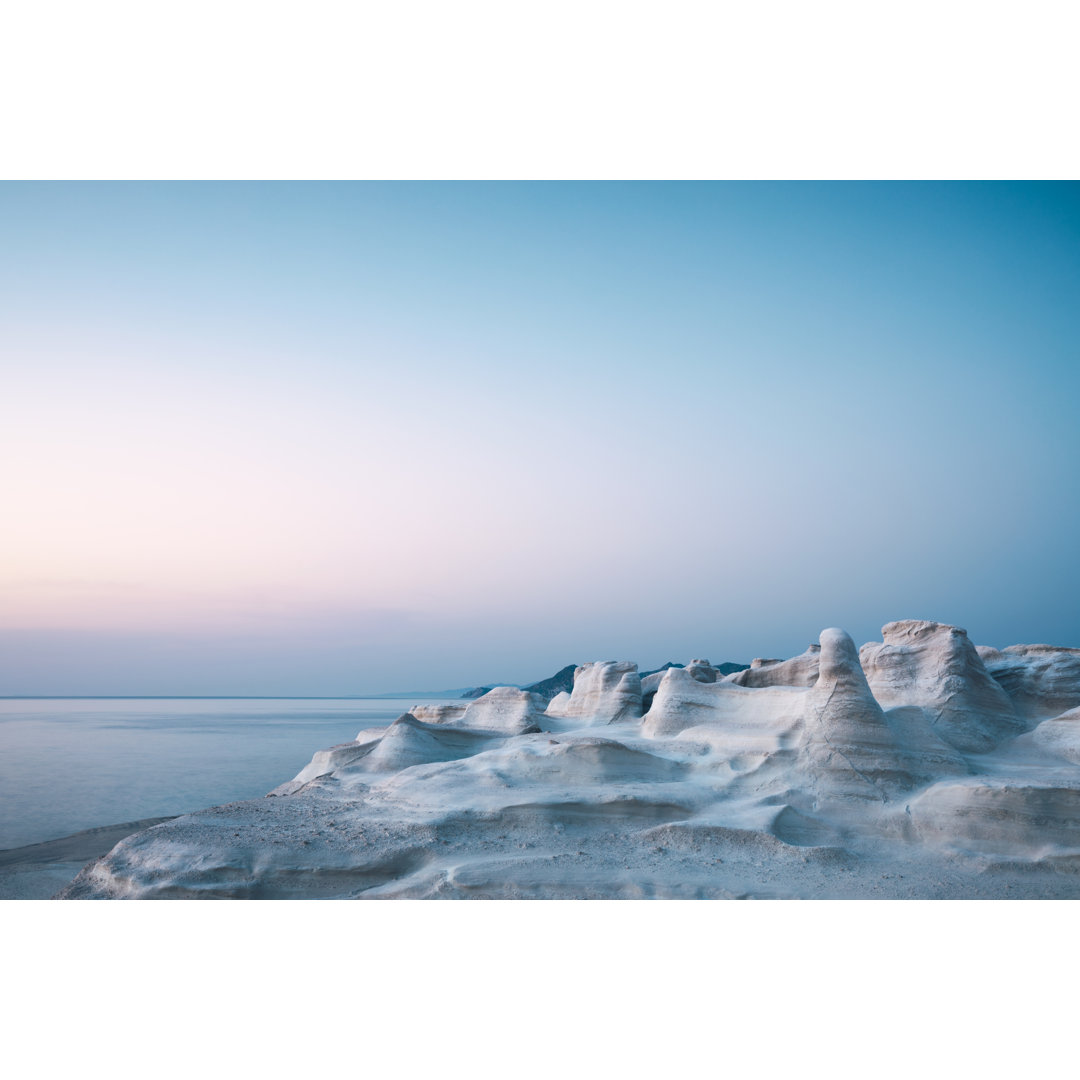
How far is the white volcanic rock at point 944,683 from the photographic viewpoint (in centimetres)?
963

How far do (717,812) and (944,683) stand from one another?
4.68 m

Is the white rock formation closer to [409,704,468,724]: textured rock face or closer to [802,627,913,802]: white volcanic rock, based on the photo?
[409,704,468,724]: textured rock face

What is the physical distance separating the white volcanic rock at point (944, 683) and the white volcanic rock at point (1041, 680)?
0.51 m

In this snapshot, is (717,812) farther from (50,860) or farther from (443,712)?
(443,712)

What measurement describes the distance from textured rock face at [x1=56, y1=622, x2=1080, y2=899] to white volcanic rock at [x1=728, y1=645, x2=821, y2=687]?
60.9 inches

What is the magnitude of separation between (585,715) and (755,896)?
933 cm

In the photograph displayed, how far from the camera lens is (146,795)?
15.8m

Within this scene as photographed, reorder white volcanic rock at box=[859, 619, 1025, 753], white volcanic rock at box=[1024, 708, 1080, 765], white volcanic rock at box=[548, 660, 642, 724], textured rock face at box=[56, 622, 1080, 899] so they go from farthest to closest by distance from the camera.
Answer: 1. white volcanic rock at box=[548, 660, 642, 724]
2. white volcanic rock at box=[859, 619, 1025, 753]
3. white volcanic rock at box=[1024, 708, 1080, 765]
4. textured rock face at box=[56, 622, 1080, 899]

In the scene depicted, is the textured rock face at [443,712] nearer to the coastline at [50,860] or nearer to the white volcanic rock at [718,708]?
the white volcanic rock at [718,708]

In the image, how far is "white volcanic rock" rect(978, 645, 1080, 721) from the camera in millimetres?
10344

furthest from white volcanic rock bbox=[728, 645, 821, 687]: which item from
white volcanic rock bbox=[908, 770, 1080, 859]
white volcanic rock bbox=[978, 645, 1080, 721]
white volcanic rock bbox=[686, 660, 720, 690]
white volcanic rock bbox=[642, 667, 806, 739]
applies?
white volcanic rock bbox=[908, 770, 1080, 859]

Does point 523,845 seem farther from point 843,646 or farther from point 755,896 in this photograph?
point 843,646

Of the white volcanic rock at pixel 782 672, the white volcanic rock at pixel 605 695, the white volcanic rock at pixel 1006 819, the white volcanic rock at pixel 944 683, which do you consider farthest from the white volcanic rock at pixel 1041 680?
the white volcanic rock at pixel 605 695
